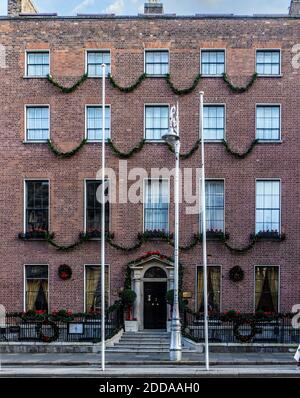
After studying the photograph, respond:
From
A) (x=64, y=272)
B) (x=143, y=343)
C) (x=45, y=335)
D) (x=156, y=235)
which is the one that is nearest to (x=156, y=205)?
(x=156, y=235)

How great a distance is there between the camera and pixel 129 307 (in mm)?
29484

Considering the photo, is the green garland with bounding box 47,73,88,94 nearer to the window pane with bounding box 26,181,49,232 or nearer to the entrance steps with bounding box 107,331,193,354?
the window pane with bounding box 26,181,49,232

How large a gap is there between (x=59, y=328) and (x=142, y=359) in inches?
216

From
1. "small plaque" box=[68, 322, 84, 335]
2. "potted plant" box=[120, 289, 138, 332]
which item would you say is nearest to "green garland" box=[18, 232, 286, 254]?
"potted plant" box=[120, 289, 138, 332]

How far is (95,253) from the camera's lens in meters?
30.3

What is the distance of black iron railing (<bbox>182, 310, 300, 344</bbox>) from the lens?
26.4m

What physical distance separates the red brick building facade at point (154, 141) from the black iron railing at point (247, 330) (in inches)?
80.5

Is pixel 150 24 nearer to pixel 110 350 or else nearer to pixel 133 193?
pixel 133 193

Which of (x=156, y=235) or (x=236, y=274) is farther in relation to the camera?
(x=156, y=235)

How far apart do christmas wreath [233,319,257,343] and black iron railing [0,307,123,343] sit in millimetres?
5365

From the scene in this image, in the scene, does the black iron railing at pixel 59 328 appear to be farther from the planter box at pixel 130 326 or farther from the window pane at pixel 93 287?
the window pane at pixel 93 287

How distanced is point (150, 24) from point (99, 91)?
424 centimetres

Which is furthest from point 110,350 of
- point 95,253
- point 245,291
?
point 245,291

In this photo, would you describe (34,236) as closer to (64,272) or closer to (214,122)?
(64,272)
